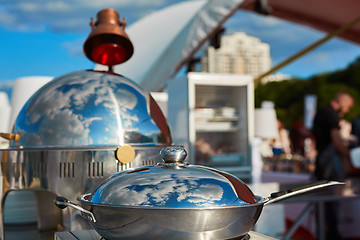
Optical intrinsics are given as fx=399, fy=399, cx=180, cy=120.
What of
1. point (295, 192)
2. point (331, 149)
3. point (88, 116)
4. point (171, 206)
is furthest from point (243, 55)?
point (171, 206)

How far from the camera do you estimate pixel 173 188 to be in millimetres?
511

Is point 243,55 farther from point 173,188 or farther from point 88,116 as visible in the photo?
point 173,188

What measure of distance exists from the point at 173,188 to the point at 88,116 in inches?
11.9

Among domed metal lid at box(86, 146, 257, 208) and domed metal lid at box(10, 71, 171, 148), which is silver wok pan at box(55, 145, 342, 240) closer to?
domed metal lid at box(86, 146, 257, 208)

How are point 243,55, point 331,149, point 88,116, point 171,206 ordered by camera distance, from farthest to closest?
point 243,55 < point 331,149 < point 88,116 < point 171,206

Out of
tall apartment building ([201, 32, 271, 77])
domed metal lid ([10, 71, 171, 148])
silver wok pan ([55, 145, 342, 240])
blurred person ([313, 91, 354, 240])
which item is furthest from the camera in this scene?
tall apartment building ([201, 32, 271, 77])

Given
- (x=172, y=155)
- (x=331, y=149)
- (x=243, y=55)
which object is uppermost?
(x=243, y=55)

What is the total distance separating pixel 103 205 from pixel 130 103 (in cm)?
32

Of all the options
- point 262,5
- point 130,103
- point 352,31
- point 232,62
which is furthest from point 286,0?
point 232,62

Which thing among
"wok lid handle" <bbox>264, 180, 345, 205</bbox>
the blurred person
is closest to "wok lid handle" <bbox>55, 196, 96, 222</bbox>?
"wok lid handle" <bbox>264, 180, 345, 205</bbox>

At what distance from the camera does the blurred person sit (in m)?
3.18

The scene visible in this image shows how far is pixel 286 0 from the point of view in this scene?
5.46 m

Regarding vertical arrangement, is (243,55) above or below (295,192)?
above

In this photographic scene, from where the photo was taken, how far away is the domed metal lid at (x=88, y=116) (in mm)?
739
